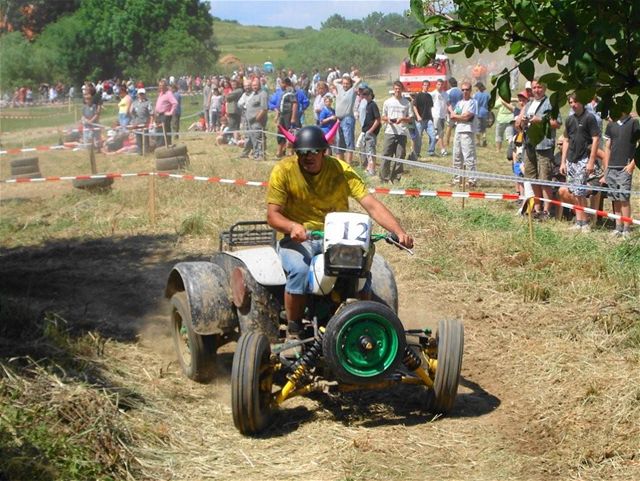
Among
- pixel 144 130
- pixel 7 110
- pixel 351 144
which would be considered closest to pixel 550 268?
pixel 351 144

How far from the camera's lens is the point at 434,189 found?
1587cm

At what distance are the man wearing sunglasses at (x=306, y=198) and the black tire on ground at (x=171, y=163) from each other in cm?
1230

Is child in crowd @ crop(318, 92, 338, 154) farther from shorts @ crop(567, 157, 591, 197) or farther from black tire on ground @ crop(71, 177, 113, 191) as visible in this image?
shorts @ crop(567, 157, 591, 197)

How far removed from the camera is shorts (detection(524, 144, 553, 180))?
43.4 feet

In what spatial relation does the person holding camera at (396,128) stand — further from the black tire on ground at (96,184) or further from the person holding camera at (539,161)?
the black tire on ground at (96,184)

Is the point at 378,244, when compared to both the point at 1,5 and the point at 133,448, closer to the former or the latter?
the point at 133,448

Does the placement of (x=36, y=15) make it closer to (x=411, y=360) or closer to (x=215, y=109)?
(x=215, y=109)

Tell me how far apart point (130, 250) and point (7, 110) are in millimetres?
31534

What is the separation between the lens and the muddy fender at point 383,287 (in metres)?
6.77

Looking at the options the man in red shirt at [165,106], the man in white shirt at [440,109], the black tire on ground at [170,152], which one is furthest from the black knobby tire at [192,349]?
the man in red shirt at [165,106]

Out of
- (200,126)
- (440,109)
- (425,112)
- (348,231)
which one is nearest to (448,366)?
(348,231)

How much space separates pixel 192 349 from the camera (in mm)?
7211

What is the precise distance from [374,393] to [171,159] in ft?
41.6

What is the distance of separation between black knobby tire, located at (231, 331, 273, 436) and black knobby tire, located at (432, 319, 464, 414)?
1.12 m
